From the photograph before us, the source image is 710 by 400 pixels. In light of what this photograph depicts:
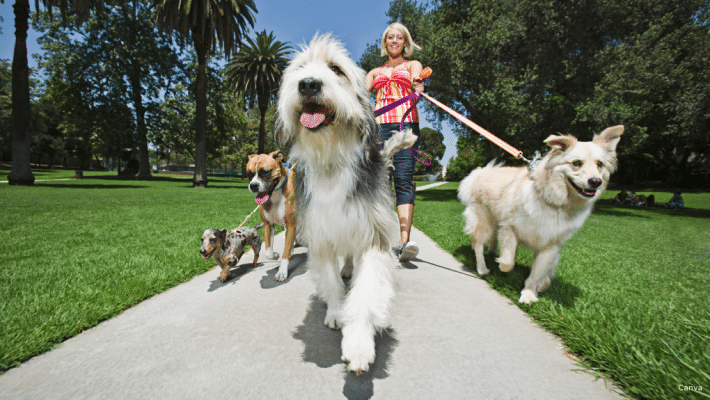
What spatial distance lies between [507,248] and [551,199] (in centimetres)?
67

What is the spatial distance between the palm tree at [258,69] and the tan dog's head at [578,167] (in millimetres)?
30538

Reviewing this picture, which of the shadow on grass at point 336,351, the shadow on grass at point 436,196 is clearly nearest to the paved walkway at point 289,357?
the shadow on grass at point 336,351

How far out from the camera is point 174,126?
26875 mm

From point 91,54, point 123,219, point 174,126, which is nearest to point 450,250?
point 123,219

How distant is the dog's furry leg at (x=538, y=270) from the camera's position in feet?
9.50

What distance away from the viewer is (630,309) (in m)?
2.72

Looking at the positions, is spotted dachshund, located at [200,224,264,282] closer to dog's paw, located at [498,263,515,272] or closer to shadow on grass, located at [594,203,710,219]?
dog's paw, located at [498,263,515,272]

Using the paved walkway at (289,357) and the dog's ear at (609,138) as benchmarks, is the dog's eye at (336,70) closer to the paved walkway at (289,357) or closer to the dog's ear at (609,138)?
the paved walkway at (289,357)

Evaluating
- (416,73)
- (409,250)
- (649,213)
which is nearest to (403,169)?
(409,250)

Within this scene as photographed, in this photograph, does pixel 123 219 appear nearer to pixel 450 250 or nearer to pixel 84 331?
pixel 84 331

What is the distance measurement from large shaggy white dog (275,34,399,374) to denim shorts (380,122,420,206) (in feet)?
Answer: 4.43

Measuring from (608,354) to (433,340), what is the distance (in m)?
1.08

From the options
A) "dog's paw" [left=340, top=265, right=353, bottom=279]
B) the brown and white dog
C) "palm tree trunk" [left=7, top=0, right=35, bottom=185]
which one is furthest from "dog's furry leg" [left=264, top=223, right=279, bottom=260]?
"palm tree trunk" [left=7, top=0, right=35, bottom=185]

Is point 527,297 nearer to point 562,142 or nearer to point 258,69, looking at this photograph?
point 562,142
